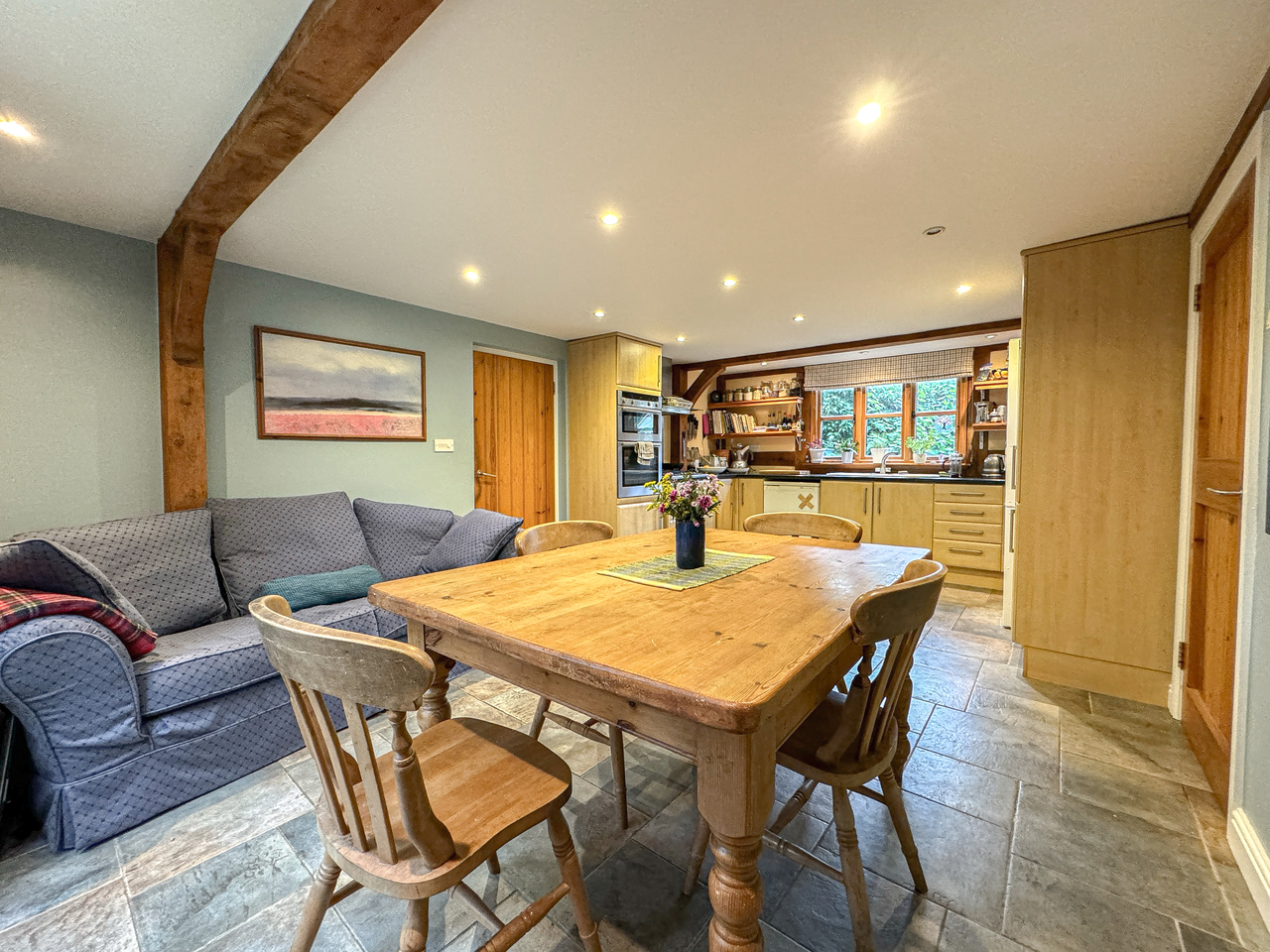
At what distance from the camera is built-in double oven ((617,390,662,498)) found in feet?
15.2

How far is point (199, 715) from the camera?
175 cm

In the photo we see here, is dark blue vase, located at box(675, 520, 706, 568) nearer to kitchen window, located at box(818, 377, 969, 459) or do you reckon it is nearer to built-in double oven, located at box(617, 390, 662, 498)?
built-in double oven, located at box(617, 390, 662, 498)

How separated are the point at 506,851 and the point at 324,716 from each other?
0.94m

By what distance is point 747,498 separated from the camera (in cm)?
581

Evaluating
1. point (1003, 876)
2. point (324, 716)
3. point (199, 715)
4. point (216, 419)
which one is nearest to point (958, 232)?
point (1003, 876)

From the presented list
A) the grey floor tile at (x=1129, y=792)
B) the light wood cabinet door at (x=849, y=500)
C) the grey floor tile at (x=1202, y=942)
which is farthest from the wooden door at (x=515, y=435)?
the grey floor tile at (x=1202, y=942)

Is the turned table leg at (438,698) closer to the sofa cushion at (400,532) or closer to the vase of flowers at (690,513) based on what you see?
the vase of flowers at (690,513)

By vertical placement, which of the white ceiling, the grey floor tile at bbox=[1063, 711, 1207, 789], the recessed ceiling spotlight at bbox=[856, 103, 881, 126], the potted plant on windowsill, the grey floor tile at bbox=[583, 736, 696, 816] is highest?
the white ceiling

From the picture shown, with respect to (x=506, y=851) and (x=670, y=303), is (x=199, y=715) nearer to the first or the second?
(x=506, y=851)

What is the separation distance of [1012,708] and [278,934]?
9.21 ft

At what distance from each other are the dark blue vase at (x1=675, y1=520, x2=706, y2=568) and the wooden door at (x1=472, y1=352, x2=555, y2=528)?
10.0 feet

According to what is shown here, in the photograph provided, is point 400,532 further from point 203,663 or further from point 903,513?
point 903,513

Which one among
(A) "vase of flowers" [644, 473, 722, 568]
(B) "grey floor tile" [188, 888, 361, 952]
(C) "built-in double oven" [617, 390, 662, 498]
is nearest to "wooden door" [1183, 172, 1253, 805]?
(A) "vase of flowers" [644, 473, 722, 568]

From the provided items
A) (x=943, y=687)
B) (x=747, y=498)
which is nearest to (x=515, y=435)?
(x=747, y=498)
